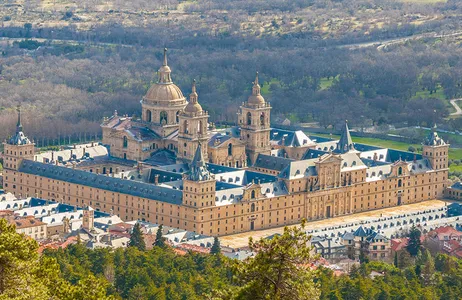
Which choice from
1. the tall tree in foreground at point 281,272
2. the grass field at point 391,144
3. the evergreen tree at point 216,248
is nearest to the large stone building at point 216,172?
the evergreen tree at point 216,248

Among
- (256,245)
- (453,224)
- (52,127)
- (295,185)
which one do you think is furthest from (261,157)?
(256,245)

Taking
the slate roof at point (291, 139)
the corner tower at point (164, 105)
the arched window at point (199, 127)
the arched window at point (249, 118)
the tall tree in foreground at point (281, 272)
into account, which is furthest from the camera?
the slate roof at point (291, 139)

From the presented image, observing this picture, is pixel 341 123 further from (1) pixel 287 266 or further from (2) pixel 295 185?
(1) pixel 287 266

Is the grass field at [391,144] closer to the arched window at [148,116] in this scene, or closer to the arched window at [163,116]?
the arched window at [163,116]

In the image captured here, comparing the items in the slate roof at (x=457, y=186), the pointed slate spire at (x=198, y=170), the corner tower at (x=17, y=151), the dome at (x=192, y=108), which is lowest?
the slate roof at (x=457, y=186)

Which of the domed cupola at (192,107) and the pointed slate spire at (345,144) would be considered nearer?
the domed cupola at (192,107)
